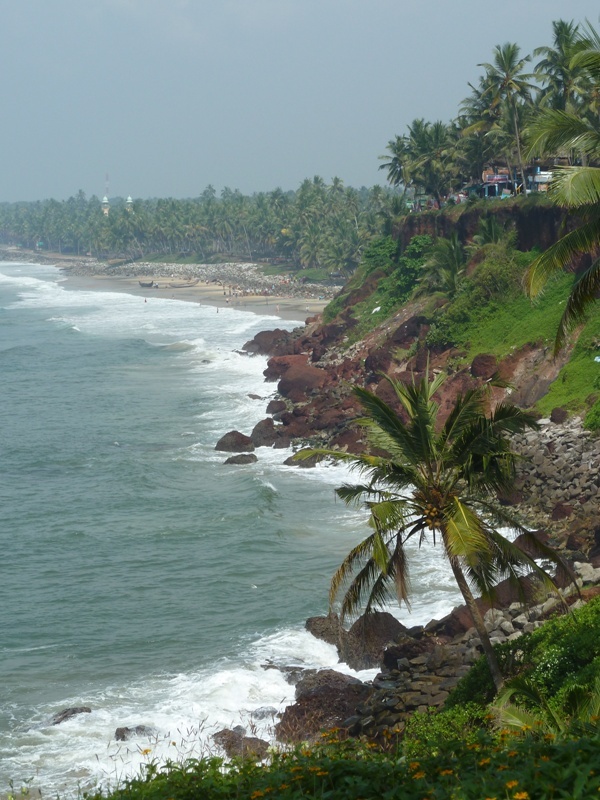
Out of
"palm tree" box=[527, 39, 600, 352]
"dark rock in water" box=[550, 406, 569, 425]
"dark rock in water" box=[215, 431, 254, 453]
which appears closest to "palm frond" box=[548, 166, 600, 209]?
"palm tree" box=[527, 39, 600, 352]

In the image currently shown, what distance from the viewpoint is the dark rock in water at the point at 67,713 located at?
20219 millimetres

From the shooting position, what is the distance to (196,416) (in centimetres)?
4938

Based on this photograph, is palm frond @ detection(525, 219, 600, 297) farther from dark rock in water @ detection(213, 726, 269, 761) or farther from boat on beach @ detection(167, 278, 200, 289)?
boat on beach @ detection(167, 278, 200, 289)

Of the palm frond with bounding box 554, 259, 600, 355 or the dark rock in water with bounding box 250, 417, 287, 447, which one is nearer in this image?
the palm frond with bounding box 554, 259, 600, 355

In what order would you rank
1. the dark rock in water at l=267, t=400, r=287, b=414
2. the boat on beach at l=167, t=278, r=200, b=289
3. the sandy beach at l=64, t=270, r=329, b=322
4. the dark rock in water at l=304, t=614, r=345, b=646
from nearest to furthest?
1. the dark rock in water at l=304, t=614, r=345, b=646
2. the dark rock in water at l=267, t=400, r=287, b=414
3. the sandy beach at l=64, t=270, r=329, b=322
4. the boat on beach at l=167, t=278, r=200, b=289

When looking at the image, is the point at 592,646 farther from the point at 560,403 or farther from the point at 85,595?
the point at 560,403

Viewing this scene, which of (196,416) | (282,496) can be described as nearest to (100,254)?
(196,416)

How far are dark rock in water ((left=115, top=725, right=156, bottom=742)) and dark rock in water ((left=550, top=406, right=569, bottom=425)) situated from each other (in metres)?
19.2

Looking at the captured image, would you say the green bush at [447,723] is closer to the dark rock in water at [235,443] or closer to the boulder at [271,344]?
the dark rock in water at [235,443]

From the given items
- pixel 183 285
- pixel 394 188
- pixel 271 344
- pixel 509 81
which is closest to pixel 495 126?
pixel 509 81

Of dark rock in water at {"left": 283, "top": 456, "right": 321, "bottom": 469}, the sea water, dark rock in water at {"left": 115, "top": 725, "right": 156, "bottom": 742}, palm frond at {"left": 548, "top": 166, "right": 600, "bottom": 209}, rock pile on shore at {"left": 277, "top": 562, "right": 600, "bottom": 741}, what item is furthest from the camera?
dark rock in water at {"left": 283, "top": 456, "right": 321, "bottom": 469}

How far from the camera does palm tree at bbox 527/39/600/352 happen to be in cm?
1312

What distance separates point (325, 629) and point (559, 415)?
13692mm

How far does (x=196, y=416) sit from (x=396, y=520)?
118 ft
